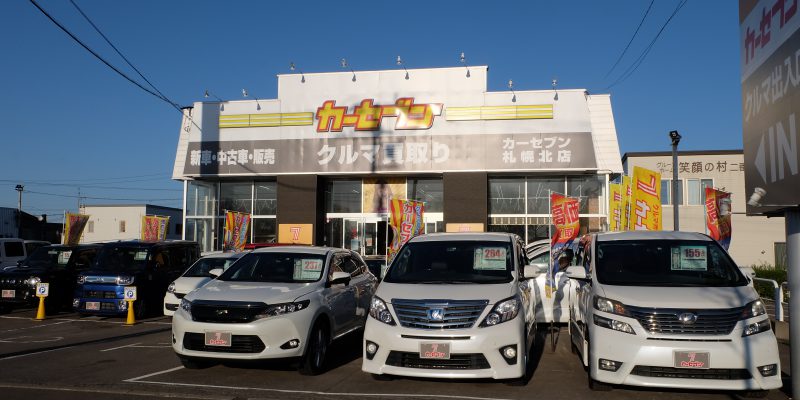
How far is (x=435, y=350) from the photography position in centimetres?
652

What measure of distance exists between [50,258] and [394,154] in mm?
11798

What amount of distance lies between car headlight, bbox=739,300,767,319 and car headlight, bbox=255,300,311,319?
4948mm

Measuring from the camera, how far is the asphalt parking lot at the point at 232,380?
6.85m

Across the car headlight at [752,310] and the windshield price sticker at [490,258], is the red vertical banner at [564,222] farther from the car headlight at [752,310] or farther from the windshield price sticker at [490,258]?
the car headlight at [752,310]

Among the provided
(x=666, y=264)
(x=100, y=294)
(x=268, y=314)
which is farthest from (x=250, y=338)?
(x=100, y=294)

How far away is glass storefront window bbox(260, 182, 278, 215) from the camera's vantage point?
25.3 m

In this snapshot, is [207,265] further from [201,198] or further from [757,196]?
[201,198]

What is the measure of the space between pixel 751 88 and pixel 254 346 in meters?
6.71

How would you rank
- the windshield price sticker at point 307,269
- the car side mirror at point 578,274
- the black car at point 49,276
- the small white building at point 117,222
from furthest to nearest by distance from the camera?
the small white building at point 117,222 < the black car at point 49,276 < the windshield price sticker at point 307,269 < the car side mirror at point 578,274

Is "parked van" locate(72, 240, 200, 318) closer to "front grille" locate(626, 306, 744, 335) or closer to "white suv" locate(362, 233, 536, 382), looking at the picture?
"white suv" locate(362, 233, 536, 382)

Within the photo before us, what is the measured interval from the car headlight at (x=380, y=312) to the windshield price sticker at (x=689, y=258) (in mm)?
3548

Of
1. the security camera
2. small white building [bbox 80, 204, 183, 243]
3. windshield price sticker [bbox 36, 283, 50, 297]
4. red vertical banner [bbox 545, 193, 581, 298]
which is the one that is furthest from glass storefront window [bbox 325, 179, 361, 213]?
small white building [bbox 80, 204, 183, 243]

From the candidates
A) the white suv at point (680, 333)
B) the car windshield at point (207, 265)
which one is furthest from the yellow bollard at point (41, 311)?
the white suv at point (680, 333)

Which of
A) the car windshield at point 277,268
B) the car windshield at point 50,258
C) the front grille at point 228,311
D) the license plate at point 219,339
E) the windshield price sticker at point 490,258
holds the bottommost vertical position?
the license plate at point 219,339
